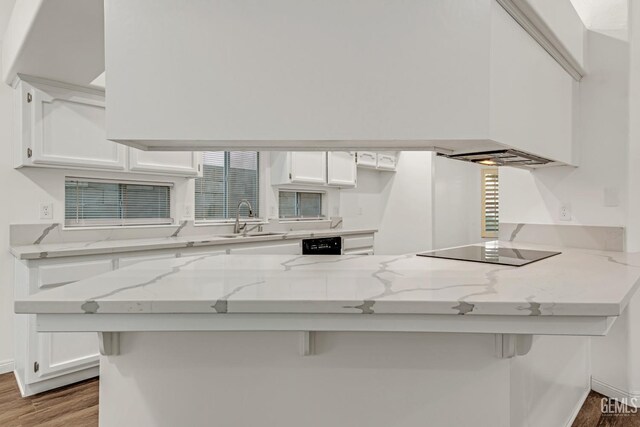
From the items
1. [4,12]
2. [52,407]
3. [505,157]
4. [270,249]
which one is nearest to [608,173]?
[505,157]

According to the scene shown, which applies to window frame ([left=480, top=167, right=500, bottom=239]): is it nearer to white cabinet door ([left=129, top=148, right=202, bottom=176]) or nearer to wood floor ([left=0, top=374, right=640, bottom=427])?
wood floor ([left=0, top=374, right=640, bottom=427])

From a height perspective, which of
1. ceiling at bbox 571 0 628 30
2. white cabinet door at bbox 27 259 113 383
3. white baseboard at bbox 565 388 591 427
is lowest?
white baseboard at bbox 565 388 591 427

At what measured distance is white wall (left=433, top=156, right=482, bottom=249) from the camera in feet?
17.5

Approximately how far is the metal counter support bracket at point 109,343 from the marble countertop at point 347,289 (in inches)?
7.0

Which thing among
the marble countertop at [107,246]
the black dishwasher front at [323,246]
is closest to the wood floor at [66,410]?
the marble countertop at [107,246]

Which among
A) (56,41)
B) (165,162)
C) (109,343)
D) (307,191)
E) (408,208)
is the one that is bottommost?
(109,343)


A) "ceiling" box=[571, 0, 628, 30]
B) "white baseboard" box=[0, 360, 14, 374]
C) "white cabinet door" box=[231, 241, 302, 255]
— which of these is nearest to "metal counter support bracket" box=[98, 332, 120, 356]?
"white cabinet door" box=[231, 241, 302, 255]

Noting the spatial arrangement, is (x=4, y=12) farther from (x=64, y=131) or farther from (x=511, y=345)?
(x=511, y=345)

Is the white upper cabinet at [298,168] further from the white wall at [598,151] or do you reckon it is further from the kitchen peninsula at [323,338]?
the kitchen peninsula at [323,338]

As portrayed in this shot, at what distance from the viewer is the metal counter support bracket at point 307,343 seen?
1.26 m

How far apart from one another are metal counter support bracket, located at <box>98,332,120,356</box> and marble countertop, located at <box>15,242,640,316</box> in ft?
0.58

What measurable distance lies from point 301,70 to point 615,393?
267cm

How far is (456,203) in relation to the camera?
5.60 metres

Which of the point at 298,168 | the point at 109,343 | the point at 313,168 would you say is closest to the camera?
the point at 109,343
